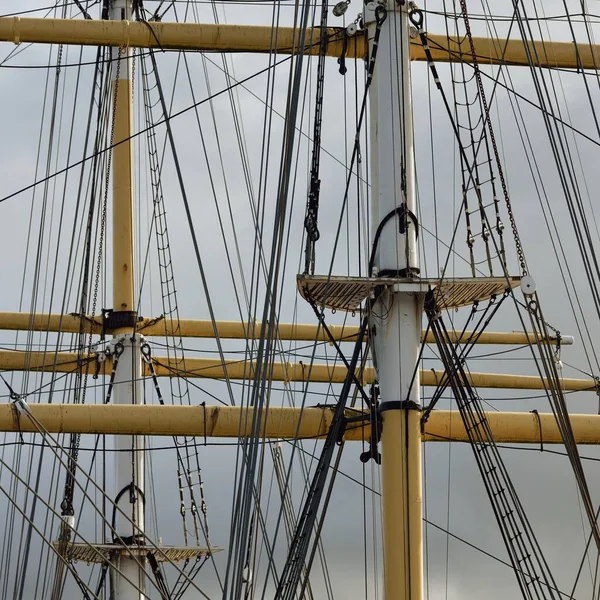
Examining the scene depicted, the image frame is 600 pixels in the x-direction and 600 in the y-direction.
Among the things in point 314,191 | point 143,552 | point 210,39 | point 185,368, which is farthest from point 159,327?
point 314,191

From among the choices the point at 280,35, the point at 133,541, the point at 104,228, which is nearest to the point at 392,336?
the point at 280,35

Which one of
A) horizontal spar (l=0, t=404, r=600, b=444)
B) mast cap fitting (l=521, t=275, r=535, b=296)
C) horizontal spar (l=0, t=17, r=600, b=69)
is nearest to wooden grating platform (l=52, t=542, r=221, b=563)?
horizontal spar (l=0, t=404, r=600, b=444)

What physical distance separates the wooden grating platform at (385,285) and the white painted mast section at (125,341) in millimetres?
7890

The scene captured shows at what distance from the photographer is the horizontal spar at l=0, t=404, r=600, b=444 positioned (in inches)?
730

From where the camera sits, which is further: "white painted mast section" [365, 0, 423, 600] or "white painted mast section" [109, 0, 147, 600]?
"white painted mast section" [109, 0, 147, 600]

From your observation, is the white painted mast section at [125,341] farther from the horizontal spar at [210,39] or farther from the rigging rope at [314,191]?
the rigging rope at [314,191]

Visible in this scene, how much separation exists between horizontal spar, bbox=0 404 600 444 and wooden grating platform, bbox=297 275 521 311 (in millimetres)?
2624

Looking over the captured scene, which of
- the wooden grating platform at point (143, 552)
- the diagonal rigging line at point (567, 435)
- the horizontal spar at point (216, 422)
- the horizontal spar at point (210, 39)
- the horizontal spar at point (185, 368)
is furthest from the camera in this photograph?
the horizontal spar at point (185, 368)

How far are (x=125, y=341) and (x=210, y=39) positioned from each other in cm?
597

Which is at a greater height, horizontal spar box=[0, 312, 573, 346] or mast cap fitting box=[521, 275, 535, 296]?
horizontal spar box=[0, 312, 573, 346]

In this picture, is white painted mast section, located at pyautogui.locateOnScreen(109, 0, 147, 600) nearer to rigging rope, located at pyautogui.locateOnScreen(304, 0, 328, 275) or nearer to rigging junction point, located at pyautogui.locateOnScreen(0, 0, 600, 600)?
rigging junction point, located at pyautogui.locateOnScreen(0, 0, 600, 600)

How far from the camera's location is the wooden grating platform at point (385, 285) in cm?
1546

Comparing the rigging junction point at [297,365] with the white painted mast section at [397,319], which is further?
the rigging junction point at [297,365]

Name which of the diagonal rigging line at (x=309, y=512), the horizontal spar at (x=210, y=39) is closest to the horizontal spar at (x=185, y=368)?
the horizontal spar at (x=210, y=39)
